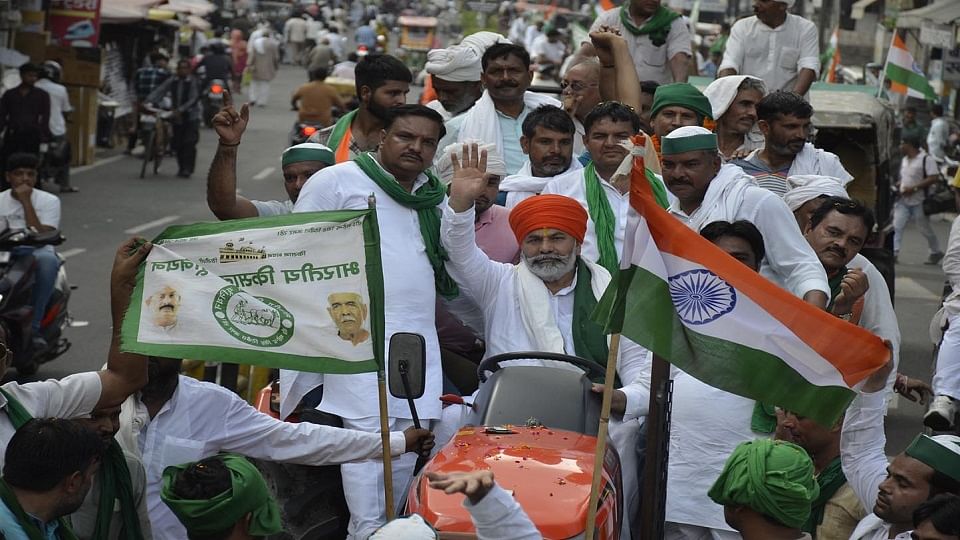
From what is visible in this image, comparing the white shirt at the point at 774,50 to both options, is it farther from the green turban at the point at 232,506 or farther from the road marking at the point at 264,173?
the road marking at the point at 264,173

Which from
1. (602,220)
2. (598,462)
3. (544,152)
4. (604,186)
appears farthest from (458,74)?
(598,462)

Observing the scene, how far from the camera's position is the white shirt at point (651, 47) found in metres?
11.9

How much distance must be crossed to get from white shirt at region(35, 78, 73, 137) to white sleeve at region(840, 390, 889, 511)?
679 inches

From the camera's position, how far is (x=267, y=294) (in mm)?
5453

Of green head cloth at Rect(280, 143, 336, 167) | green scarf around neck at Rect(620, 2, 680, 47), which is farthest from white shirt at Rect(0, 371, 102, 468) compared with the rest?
green scarf around neck at Rect(620, 2, 680, 47)

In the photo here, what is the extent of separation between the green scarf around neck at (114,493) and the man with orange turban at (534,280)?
1.66 m

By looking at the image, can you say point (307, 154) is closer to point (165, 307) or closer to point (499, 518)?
point (165, 307)

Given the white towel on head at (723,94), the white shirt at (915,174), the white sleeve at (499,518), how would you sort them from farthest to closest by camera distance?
1. the white shirt at (915,174)
2. the white towel on head at (723,94)
3. the white sleeve at (499,518)

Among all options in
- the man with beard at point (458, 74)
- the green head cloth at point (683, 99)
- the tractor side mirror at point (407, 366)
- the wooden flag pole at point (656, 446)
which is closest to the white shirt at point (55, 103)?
the man with beard at point (458, 74)

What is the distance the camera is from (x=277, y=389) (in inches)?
280

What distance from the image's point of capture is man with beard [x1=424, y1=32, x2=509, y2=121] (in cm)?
1027

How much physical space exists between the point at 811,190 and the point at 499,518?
4.25m

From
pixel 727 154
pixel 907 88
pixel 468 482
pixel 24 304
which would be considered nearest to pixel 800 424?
pixel 468 482

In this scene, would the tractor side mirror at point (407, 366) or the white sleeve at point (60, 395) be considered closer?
the white sleeve at point (60, 395)
